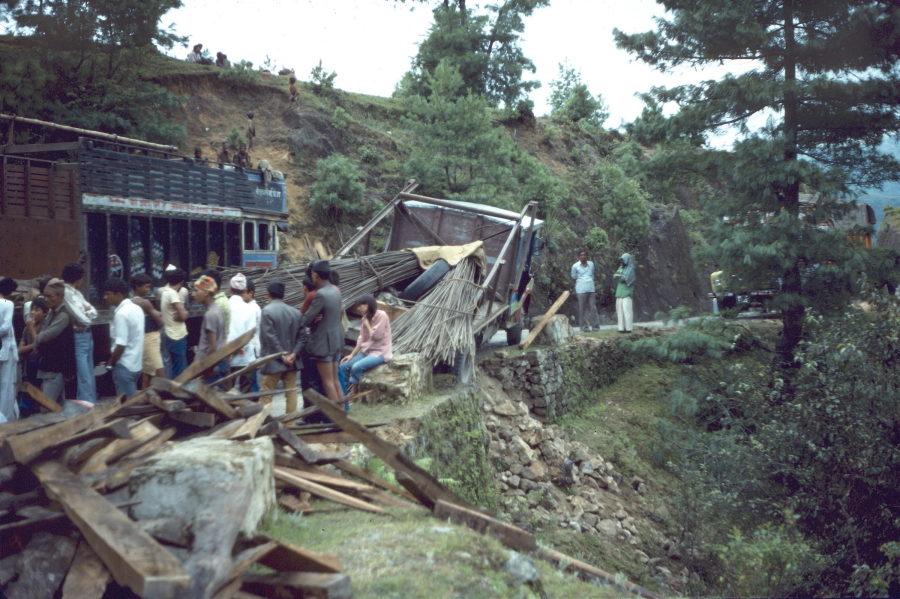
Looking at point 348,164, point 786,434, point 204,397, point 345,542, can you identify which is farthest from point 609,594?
point 348,164

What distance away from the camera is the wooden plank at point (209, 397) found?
471 centimetres

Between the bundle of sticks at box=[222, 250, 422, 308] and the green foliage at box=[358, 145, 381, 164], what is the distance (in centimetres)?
1638

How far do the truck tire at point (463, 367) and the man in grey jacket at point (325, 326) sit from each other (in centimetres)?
280

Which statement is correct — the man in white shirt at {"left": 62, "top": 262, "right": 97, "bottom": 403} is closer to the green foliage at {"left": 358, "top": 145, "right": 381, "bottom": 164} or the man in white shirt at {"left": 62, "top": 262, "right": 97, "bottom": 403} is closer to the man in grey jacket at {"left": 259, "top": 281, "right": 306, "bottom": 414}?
the man in grey jacket at {"left": 259, "top": 281, "right": 306, "bottom": 414}

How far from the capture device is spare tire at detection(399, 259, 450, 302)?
34.6 feet

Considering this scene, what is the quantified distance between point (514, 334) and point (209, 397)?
9.72m

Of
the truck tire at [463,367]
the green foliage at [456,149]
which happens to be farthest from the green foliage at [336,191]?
the truck tire at [463,367]

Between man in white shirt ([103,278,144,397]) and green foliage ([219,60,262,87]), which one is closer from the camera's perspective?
man in white shirt ([103,278,144,397])

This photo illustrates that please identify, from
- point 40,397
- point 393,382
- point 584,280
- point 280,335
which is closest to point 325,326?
point 280,335

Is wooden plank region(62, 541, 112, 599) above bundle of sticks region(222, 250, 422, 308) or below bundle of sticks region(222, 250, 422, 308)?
below

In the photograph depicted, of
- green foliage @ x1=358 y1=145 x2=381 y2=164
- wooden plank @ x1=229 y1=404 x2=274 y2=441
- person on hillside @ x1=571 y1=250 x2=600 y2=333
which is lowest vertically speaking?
wooden plank @ x1=229 y1=404 x2=274 y2=441

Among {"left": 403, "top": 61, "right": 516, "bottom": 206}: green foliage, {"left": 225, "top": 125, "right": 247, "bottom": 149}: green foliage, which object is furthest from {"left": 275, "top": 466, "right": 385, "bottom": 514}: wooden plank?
{"left": 225, "top": 125, "right": 247, "bottom": 149}: green foliage

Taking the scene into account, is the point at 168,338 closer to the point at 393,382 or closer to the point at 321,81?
the point at 393,382

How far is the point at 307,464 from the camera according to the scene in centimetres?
499
